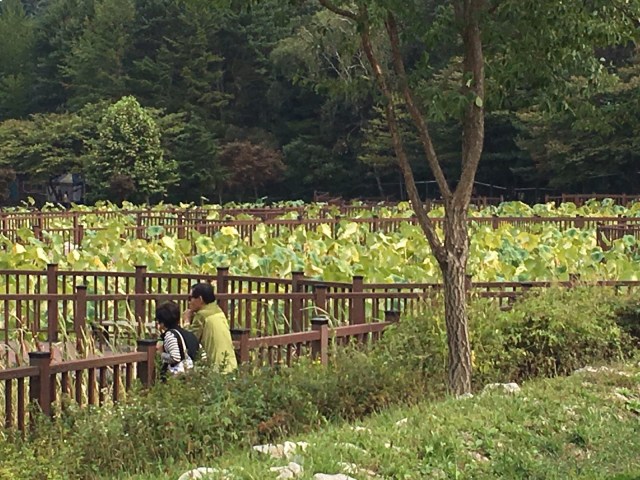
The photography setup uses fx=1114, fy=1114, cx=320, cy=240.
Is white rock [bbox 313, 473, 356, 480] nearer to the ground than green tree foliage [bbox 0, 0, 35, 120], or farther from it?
nearer to the ground

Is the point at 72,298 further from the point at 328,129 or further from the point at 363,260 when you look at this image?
the point at 328,129

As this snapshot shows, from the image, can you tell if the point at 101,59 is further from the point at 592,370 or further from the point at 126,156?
the point at 592,370

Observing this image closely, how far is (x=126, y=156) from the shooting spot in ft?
184

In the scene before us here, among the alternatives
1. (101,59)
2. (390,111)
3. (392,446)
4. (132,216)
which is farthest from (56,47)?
(392,446)

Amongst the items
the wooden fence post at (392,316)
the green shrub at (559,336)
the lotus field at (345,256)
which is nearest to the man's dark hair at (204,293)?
the wooden fence post at (392,316)

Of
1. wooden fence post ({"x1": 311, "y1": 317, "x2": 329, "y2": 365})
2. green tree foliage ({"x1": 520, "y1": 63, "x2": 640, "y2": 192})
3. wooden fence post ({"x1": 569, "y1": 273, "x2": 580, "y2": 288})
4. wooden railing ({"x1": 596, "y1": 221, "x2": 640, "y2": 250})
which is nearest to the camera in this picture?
wooden fence post ({"x1": 311, "y1": 317, "x2": 329, "y2": 365})

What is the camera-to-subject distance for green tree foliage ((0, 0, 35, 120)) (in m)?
75.9

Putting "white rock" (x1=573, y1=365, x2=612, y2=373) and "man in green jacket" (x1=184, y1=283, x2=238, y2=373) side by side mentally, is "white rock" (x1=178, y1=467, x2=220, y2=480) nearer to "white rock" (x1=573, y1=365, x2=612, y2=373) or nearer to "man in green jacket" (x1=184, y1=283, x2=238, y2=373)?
"man in green jacket" (x1=184, y1=283, x2=238, y2=373)

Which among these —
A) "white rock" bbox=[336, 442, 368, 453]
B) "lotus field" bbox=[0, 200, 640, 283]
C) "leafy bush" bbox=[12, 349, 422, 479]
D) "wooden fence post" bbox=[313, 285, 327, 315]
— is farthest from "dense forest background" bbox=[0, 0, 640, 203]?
"white rock" bbox=[336, 442, 368, 453]

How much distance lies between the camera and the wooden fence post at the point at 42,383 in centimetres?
655

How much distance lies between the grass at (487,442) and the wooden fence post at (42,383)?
84 centimetres

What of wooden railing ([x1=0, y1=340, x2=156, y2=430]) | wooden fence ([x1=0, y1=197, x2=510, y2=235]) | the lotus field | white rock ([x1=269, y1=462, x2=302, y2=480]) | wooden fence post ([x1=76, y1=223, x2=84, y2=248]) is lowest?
white rock ([x1=269, y1=462, x2=302, y2=480])

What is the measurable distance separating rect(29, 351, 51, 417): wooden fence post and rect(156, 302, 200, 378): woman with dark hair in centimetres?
105

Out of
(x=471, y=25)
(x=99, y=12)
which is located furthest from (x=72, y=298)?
(x=99, y=12)
